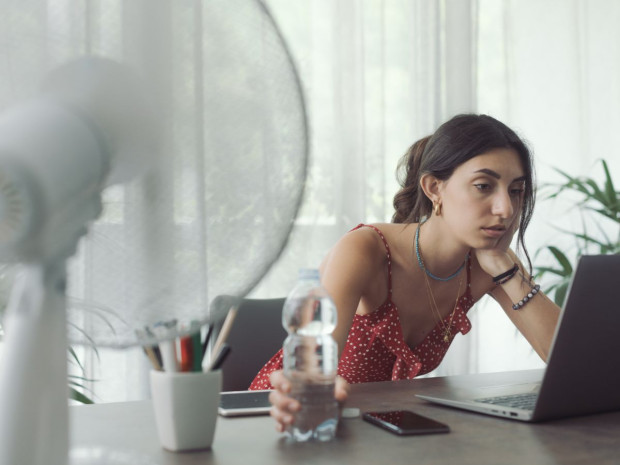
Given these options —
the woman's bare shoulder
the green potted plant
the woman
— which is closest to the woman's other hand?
the woman

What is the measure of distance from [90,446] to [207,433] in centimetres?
14

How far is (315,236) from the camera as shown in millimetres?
2820

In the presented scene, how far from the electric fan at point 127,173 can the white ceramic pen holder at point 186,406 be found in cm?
19

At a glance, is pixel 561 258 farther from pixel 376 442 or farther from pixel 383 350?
pixel 376 442

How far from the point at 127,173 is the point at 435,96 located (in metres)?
2.68

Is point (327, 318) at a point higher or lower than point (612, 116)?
lower

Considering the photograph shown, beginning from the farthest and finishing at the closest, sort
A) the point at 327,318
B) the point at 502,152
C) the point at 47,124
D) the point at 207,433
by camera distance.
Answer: the point at 502,152 < the point at 327,318 < the point at 207,433 < the point at 47,124

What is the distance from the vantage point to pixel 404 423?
843 mm

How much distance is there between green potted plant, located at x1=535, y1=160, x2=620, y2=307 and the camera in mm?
2705

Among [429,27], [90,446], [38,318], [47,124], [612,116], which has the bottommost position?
[90,446]

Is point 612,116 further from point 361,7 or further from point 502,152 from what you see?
point 502,152

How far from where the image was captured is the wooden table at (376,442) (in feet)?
2.33

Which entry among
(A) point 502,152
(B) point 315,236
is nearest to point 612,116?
(B) point 315,236

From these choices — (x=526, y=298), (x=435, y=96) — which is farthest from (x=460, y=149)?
(x=435, y=96)
